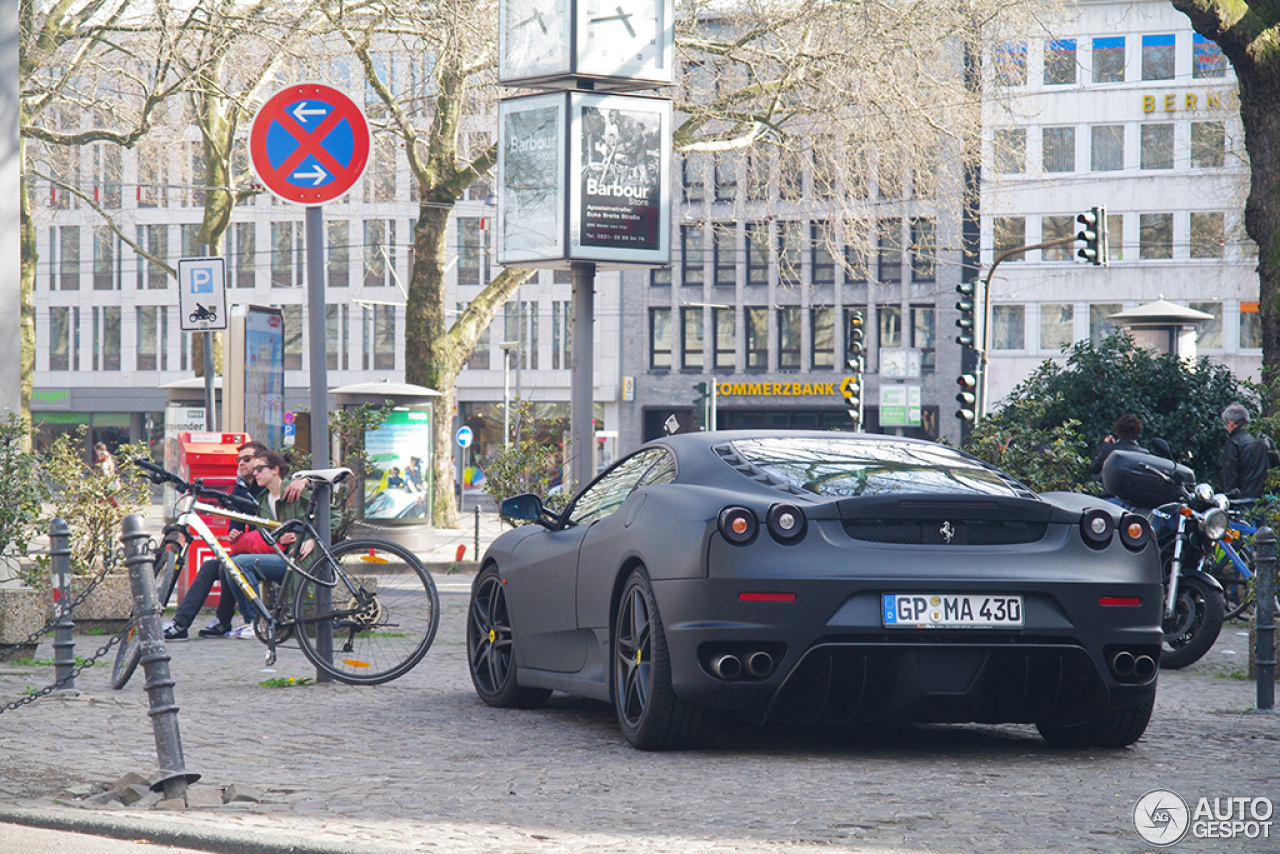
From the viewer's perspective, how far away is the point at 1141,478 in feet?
38.3

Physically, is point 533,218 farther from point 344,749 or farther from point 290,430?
point 290,430

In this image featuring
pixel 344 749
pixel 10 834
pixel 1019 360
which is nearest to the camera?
pixel 10 834

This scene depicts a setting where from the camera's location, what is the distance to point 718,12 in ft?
82.3

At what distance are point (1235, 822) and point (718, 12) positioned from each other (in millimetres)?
21248

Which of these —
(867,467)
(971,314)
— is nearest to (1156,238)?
(971,314)

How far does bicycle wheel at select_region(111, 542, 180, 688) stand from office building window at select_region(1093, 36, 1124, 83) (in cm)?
5473

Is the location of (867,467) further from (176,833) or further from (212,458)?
(212,458)

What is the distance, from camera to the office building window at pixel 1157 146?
59875 millimetres

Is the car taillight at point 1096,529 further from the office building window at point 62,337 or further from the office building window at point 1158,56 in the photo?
the office building window at point 62,337

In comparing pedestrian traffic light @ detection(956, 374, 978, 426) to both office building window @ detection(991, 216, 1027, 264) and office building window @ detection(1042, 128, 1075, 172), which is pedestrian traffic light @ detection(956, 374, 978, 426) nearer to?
office building window @ detection(991, 216, 1027, 264)

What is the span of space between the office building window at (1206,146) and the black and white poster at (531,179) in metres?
45.8

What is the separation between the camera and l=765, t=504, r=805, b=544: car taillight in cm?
616

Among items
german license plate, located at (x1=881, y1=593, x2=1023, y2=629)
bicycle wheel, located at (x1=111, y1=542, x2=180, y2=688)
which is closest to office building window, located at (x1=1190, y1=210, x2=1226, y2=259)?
bicycle wheel, located at (x1=111, y1=542, x2=180, y2=688)

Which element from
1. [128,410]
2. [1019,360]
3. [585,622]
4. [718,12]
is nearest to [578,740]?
[585,622]
